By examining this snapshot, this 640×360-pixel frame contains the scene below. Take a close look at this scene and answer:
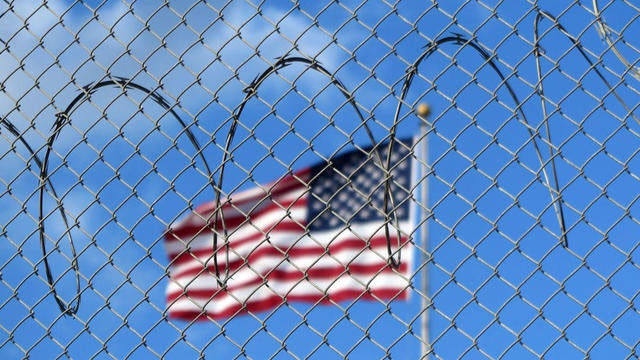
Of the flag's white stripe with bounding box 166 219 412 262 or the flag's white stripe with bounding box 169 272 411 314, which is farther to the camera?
the flag's white stripe with bounding box 166 219 412 262

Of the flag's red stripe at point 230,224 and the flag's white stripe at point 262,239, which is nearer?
the flag's red stripe at point 230,224

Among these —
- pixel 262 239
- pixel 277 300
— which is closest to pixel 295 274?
pixel 262 239

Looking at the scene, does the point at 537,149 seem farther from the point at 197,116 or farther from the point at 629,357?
the point at 197,116

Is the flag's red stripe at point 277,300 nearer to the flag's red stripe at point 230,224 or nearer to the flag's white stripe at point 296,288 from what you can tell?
the flag's white stripe at point 296,288

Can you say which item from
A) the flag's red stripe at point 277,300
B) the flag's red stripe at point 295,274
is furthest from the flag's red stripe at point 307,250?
the flag's red stripe at point 277,300

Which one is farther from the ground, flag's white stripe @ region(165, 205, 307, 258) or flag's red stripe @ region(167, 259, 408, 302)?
flag's white stripe @ region(165, 205, 307, 258)

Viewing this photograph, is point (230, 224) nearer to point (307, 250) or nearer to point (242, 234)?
point (242, 234)

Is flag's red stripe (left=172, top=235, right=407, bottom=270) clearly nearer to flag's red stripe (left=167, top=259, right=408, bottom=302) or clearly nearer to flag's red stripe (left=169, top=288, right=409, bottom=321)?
flag's red stripe (left=167, top=259, right=408, bottom=302)

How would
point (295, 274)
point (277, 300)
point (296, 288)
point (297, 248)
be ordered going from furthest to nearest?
point (277, 300) < point (295, 274) < point (297, 248) < point (296, 288)

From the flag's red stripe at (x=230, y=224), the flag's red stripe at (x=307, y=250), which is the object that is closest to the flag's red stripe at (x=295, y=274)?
the flag's red stripe at (x=307, y=250)

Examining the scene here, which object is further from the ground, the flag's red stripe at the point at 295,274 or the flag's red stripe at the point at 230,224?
the flag's red stripe at the point at 230,224

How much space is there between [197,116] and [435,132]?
802 mm

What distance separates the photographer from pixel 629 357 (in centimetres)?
305

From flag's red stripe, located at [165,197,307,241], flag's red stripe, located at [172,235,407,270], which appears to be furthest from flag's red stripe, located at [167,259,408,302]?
flag's red stripe, located at [165,197,307,241]
